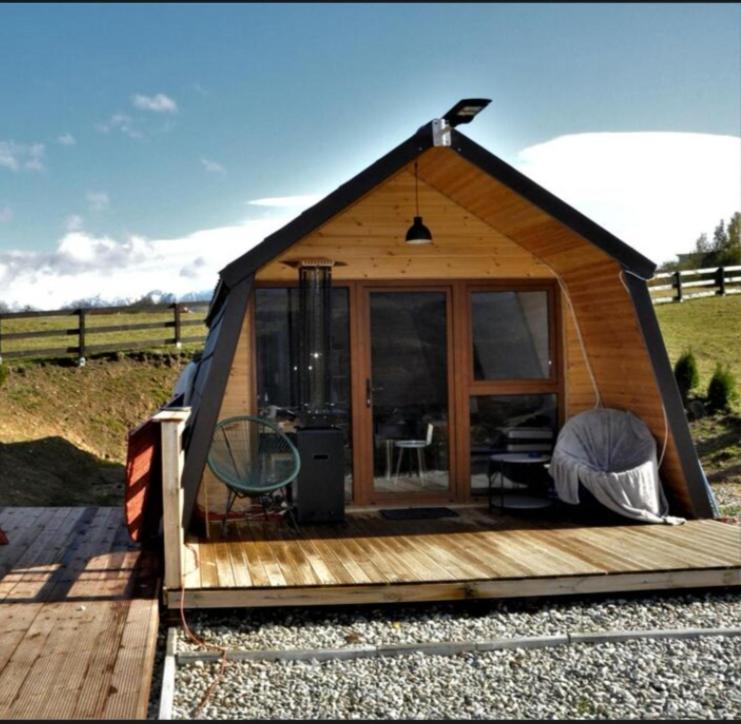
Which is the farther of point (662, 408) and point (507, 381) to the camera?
point (507, 381)

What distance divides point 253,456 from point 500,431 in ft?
7.12

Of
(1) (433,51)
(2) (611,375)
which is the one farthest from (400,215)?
(1) (433,51)

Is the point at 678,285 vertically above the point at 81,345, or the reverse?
the point at 678,285

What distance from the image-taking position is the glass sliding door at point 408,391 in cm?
721

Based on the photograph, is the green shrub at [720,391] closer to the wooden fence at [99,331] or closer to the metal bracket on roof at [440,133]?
the metal bracket on roof at [440,133]

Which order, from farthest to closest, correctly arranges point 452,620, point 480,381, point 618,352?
1. point 480,381
2. point 618,352
3. point 452,620

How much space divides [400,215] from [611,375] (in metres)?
2.23

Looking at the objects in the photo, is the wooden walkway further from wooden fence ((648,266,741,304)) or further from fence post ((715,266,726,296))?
fence post ((715,266,726,296))

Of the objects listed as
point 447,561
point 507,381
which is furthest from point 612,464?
point 447,561

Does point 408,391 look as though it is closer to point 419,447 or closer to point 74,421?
point 419,447

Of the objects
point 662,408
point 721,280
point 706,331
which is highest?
point 721,280

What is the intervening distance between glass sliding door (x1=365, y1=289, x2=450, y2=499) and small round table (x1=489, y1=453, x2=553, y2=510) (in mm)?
453

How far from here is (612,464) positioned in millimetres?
6883

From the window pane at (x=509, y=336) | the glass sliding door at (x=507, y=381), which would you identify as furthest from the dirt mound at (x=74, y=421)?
the window pane at (x=509, y=336)
